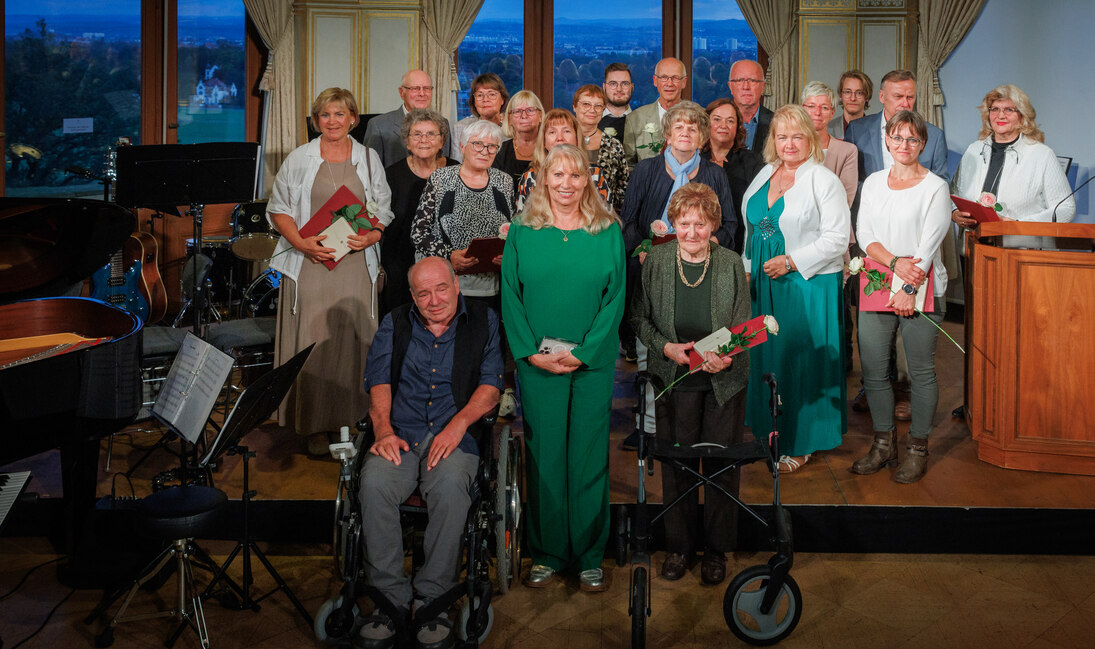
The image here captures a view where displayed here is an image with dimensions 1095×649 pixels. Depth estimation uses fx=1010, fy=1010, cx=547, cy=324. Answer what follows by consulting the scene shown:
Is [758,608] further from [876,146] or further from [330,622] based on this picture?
[876,146]

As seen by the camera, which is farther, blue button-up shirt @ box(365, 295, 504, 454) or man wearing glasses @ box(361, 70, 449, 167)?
man wearing glasses @ box(361, 70, 449, 167)

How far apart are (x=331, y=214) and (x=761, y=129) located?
2.17 metres

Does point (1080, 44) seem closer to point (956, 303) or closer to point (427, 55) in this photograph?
point (956, 303)

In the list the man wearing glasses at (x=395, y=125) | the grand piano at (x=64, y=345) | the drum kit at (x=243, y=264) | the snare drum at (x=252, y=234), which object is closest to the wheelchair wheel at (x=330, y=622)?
the grand piano at (x=64, y=345)

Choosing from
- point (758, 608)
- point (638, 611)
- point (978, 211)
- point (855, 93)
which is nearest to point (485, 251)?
point (638, 611)

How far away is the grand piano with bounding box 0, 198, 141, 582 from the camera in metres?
3.07

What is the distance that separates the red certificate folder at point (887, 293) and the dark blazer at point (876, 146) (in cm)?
102

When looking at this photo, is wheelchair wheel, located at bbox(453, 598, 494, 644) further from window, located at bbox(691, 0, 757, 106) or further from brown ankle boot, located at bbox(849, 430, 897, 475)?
window, located at bbox(691, 0, 757, 106)

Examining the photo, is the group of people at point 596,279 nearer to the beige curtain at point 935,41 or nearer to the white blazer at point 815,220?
the white blazer at point 815,220

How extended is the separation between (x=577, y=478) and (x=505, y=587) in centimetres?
44

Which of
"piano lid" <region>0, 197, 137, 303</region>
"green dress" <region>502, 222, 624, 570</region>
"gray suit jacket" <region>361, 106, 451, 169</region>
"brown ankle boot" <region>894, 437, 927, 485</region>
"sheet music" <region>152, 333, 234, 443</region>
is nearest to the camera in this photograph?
"sheet music" <region>152, 333, 234, 443</region>

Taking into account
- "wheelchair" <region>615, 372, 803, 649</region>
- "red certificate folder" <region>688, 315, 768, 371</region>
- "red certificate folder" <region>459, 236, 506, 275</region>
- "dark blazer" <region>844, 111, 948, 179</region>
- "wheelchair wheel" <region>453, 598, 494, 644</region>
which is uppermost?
"dark blazer" <region>844, 111, 948, 179</region>

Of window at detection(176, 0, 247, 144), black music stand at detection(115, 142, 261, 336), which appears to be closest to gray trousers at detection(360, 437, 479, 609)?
black music stand at detection(115, 142, 261, 336)

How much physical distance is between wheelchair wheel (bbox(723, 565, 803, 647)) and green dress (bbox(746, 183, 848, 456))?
1.19 m
